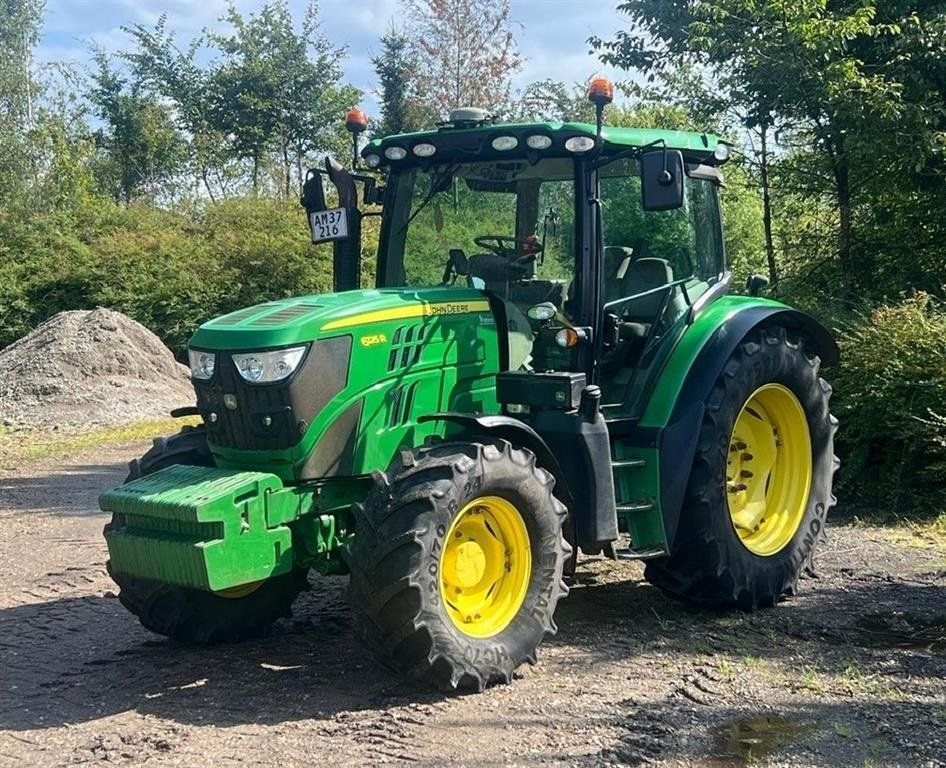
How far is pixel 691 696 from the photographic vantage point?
14.9ft

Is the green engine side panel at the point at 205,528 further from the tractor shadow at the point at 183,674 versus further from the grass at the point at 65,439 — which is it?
the grass at the point at 65,439

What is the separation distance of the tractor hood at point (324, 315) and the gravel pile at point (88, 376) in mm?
10443

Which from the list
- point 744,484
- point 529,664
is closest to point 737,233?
point 744,484

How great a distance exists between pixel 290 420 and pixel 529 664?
1.48 m

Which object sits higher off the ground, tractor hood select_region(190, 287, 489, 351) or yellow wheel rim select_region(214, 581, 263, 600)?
tractor hood select_region(190, 287, 489, 351)

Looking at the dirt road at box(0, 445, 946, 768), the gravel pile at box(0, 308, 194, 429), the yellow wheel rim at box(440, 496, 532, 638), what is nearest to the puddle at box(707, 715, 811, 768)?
the dirt road at box(0, 445, 946, 768)

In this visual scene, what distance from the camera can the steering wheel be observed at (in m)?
5.60

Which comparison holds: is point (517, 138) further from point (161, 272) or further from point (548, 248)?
point (161, 272)

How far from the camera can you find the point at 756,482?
6.30m

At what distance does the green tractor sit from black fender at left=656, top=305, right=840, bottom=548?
0.01 metres

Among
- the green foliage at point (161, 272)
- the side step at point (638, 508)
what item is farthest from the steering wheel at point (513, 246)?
the green foliage at point (161, 272)

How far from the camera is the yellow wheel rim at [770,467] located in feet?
20.3

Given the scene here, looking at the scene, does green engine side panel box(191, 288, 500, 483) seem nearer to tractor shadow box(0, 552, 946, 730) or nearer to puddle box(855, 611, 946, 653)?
tractor shadow box(0, 552, 946, 730)

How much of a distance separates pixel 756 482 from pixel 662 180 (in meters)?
2.13
